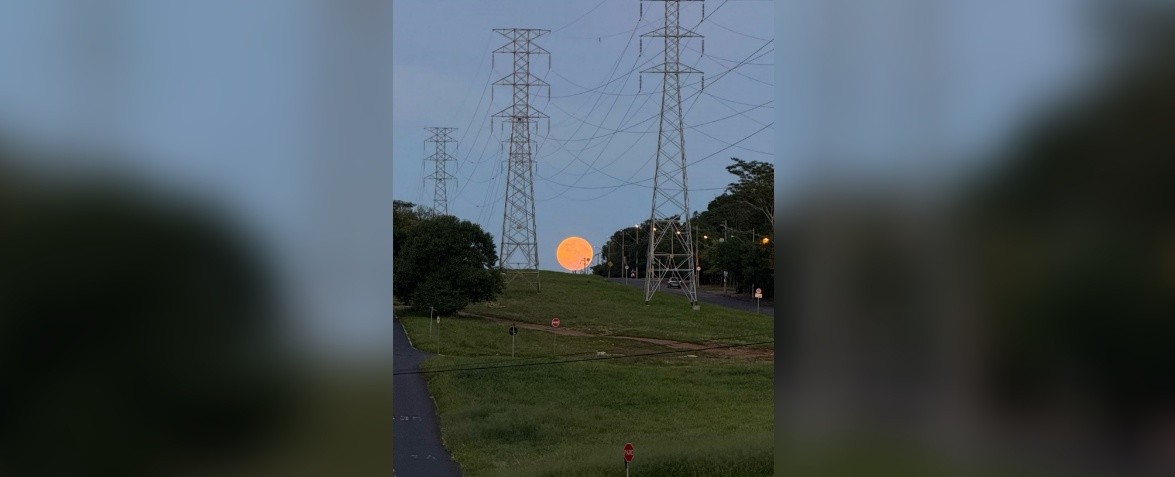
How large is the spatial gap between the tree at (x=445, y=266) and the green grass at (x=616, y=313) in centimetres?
56

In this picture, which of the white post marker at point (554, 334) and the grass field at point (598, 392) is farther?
the white post marker at point (554, 334)

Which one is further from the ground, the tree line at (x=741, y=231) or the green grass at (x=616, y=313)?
the tree line at (x=741, y=231)

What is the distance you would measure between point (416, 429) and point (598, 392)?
110 inches

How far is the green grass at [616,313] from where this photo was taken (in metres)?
14.8

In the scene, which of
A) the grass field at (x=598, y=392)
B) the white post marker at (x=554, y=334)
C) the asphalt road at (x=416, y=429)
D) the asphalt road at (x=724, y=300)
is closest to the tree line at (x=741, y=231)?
the asphalt road at (x=724, y=300)

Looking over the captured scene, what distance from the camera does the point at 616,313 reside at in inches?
609

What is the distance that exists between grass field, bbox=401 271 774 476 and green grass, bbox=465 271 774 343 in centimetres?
3

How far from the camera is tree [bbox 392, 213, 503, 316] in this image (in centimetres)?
1401

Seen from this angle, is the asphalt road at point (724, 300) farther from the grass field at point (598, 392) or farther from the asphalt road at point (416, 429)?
the asphalt road at point (416, 429)
